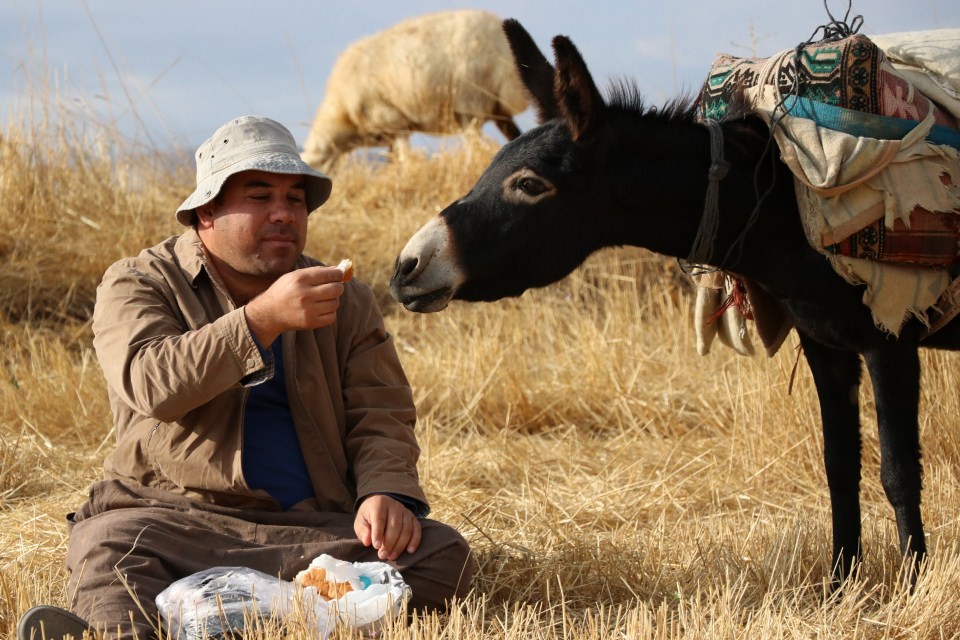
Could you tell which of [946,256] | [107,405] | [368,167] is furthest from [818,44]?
[368,167]

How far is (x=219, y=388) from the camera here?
2.83m

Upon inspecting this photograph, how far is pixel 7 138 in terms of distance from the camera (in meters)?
8.40

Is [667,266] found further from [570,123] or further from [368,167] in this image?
[570,123]

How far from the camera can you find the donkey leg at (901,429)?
316 cm

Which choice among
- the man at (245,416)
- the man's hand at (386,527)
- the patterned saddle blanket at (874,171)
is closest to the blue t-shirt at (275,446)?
the man at (245,416)

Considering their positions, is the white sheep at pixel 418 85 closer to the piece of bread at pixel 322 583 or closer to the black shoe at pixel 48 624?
the piece of bread at pixel 322 583

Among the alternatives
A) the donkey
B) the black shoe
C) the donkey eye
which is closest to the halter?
the donkey

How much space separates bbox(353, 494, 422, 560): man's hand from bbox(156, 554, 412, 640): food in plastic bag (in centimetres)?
11

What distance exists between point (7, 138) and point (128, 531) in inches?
258

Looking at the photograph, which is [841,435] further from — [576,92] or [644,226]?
[576,92]

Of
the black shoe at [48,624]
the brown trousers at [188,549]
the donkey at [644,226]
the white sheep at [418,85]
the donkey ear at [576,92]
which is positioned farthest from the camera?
the white sheep at [418,85]

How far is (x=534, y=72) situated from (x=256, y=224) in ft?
3.40

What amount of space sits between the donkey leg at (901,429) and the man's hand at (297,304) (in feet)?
5.55

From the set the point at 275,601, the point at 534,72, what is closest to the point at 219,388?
the point at 275,601
